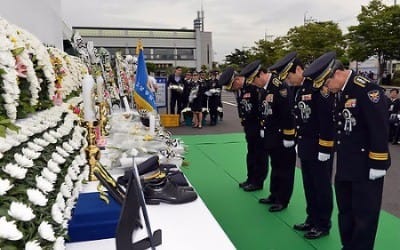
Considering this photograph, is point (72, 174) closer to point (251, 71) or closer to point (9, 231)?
point (9, 231)

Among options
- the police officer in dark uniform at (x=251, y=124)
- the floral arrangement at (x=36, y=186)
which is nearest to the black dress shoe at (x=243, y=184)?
the police officer in dark uniform at (x=251, y=124)

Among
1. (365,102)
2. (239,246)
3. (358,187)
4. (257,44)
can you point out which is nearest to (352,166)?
(358,187)

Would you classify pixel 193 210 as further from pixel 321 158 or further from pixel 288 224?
pixel 288 224

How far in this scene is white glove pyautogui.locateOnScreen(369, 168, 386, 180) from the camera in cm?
231

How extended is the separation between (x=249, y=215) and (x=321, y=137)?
1.12 meters

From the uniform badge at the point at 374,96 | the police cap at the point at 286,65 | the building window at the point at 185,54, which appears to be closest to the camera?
the uniform badge at the point at 374,96

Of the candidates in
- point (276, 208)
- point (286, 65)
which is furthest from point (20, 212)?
point (276, 208)

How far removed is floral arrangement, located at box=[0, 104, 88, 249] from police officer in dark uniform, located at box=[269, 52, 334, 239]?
1.93 m

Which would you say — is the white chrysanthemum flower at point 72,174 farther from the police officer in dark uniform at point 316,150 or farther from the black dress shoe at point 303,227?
the black dress shoe at point 303,227

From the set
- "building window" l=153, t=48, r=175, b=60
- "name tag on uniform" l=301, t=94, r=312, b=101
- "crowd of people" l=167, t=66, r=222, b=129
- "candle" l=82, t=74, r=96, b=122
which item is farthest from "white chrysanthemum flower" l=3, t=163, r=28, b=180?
"building window" l=153, t=48, r=175, b=60

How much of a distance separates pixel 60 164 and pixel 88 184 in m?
0.63

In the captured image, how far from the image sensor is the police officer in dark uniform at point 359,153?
7.55ft

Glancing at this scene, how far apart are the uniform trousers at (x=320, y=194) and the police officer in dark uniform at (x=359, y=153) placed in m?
0.46

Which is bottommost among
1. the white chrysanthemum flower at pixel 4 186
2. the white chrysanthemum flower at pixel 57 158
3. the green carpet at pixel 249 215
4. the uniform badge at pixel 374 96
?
the green carpet at pixel 249 215
